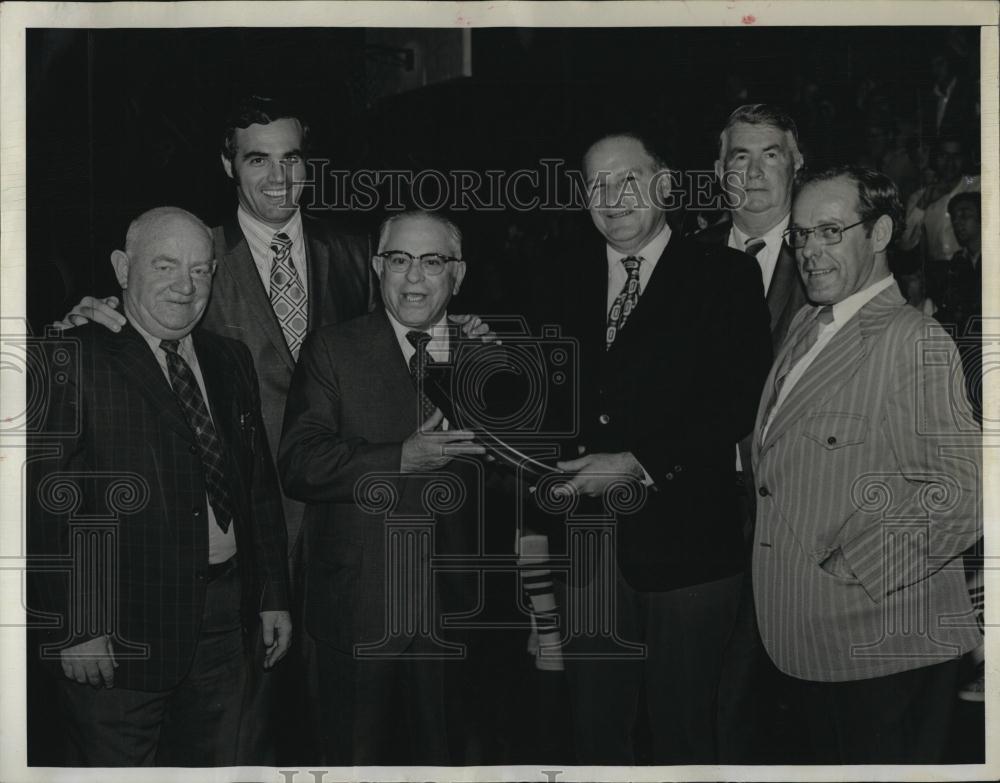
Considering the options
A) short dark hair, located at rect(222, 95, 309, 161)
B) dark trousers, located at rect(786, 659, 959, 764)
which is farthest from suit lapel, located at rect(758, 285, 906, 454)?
short dark hair, located at rect(222, 95, 309, 161)

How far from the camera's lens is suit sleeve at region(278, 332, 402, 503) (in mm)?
3199

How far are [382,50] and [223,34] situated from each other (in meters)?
0.50

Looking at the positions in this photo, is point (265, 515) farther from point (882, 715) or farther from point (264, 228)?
point (882, 715)

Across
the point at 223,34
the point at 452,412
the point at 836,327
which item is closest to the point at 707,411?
the point at 836,327

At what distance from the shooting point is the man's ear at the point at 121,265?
3215mm

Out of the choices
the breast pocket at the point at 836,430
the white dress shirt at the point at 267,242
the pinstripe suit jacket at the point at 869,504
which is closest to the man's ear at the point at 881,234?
the pinstripe suit jacket at the point at 869,504

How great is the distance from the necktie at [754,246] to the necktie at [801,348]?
0.25 m

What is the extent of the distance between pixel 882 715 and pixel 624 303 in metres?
1.51

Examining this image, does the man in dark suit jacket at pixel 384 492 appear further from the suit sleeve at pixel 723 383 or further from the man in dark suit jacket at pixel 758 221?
the man in dark suit jacket at pixel 758 221

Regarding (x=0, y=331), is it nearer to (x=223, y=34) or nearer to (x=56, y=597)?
(x=56, y=597)

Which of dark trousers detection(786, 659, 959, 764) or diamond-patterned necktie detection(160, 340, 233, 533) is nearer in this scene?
diamond-patterned necktie detection(160, 340, 233, 533)

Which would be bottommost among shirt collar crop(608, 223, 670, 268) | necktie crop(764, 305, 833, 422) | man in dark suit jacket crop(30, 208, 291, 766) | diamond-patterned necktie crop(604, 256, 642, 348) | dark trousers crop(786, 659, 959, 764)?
dark trousers crop(786, 659, 959, 764)

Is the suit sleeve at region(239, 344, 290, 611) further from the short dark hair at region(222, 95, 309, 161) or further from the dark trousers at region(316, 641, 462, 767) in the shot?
the short dark hair at region(222, 95, 309, 161)

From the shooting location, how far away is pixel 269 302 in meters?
3.23
